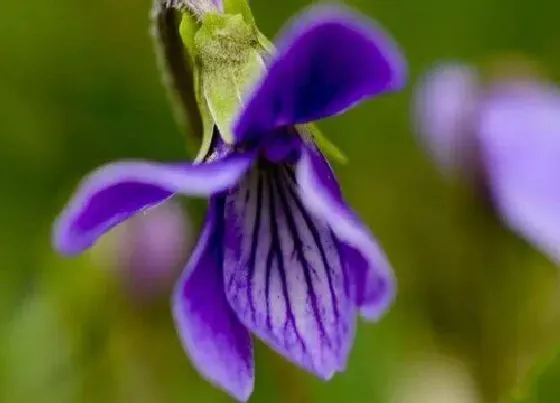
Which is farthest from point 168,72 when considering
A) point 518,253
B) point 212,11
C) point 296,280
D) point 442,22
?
point 442,22

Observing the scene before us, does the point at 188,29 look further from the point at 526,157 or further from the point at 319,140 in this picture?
the point at 526,157

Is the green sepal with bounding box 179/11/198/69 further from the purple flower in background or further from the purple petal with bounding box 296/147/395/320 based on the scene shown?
the purple flower in background

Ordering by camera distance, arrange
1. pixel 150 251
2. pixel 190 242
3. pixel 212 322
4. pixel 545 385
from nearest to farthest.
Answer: pixel 212 322 < pixel 545 385 < pixel 150 251 < pixel 190 242

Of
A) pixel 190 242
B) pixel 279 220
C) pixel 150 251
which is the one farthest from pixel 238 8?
pixel 190 242

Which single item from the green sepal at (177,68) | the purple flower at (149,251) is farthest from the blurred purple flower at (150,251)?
the green sepal at (177,68)

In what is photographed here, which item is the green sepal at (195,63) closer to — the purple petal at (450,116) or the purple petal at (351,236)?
the purple petal at (351,236)

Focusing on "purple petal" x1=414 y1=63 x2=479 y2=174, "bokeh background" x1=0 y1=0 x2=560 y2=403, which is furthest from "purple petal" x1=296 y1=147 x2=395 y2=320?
"purple petal" x1=414 y1=63 x2=479 y2=174

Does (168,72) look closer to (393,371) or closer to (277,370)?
(277,370)
